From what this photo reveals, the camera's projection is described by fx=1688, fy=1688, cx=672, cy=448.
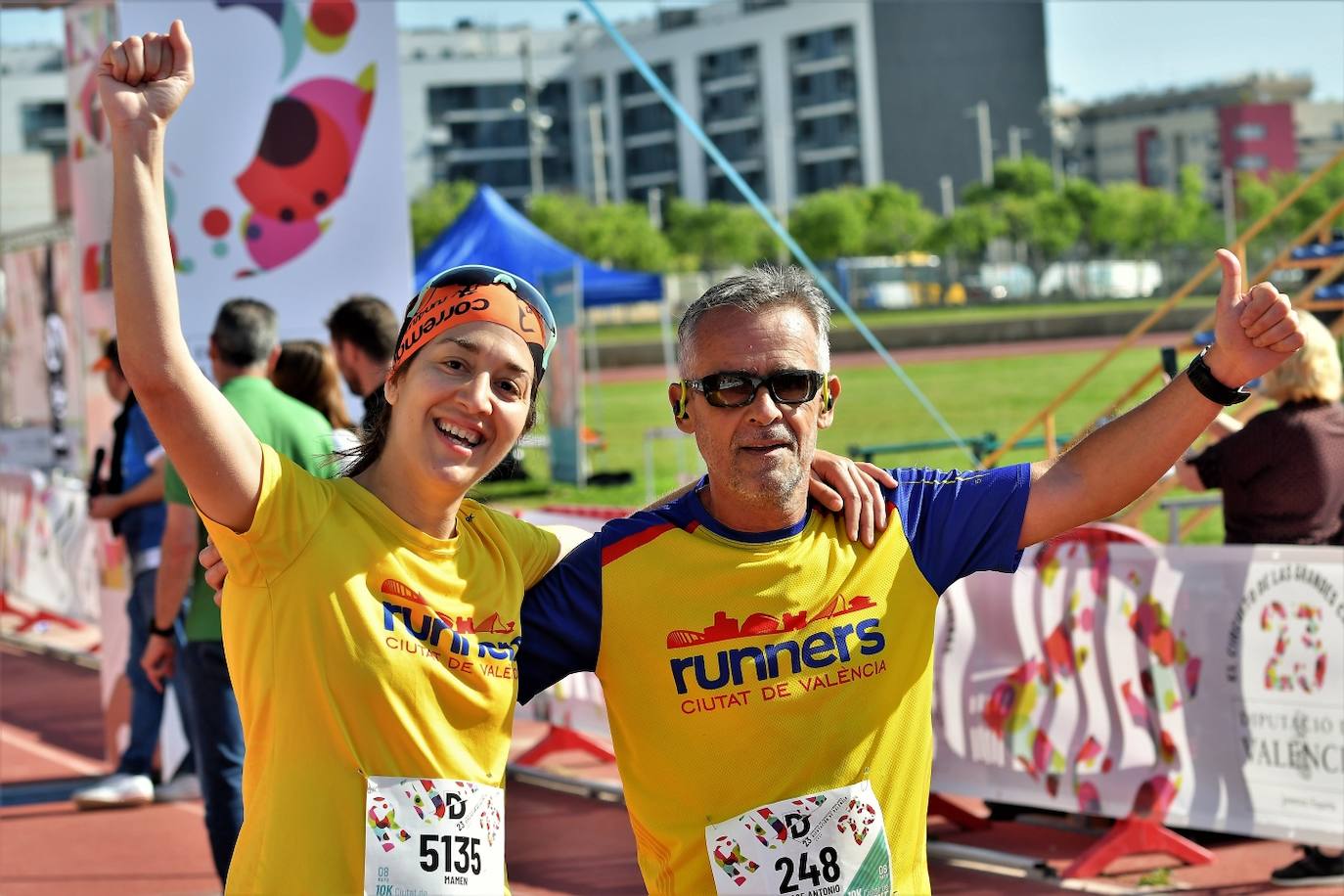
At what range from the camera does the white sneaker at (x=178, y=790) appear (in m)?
8.29

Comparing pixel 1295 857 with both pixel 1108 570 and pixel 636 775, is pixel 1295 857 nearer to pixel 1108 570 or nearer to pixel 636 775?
pixel 1108 570

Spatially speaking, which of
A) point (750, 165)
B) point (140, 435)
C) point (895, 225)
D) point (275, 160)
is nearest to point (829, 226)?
point (895, 225)

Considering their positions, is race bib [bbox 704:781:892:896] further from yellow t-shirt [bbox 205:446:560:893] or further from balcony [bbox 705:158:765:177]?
balcony [bbox 705:158:765:177]

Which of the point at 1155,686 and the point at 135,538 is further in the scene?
the point at 135,538

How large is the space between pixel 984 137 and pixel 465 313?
10148 cm

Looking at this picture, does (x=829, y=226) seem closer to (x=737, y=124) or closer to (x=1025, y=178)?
(x=1025, y=178)

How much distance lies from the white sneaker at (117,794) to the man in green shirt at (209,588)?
2519 millimetres

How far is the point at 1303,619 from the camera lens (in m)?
Answer: 5.71

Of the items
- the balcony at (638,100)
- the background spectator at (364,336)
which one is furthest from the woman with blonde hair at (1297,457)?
the balcony at (638,100)

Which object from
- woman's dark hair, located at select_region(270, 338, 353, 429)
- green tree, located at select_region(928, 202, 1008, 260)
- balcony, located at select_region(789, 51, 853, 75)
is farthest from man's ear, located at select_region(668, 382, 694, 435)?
balcony, located at select_region(789, 51, 853, 75)

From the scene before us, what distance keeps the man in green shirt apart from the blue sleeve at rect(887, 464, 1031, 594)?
236cm

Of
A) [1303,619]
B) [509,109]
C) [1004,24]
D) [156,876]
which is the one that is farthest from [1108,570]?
[509,109]

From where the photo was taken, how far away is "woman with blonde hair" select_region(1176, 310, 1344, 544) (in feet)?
20.2

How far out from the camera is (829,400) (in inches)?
114
